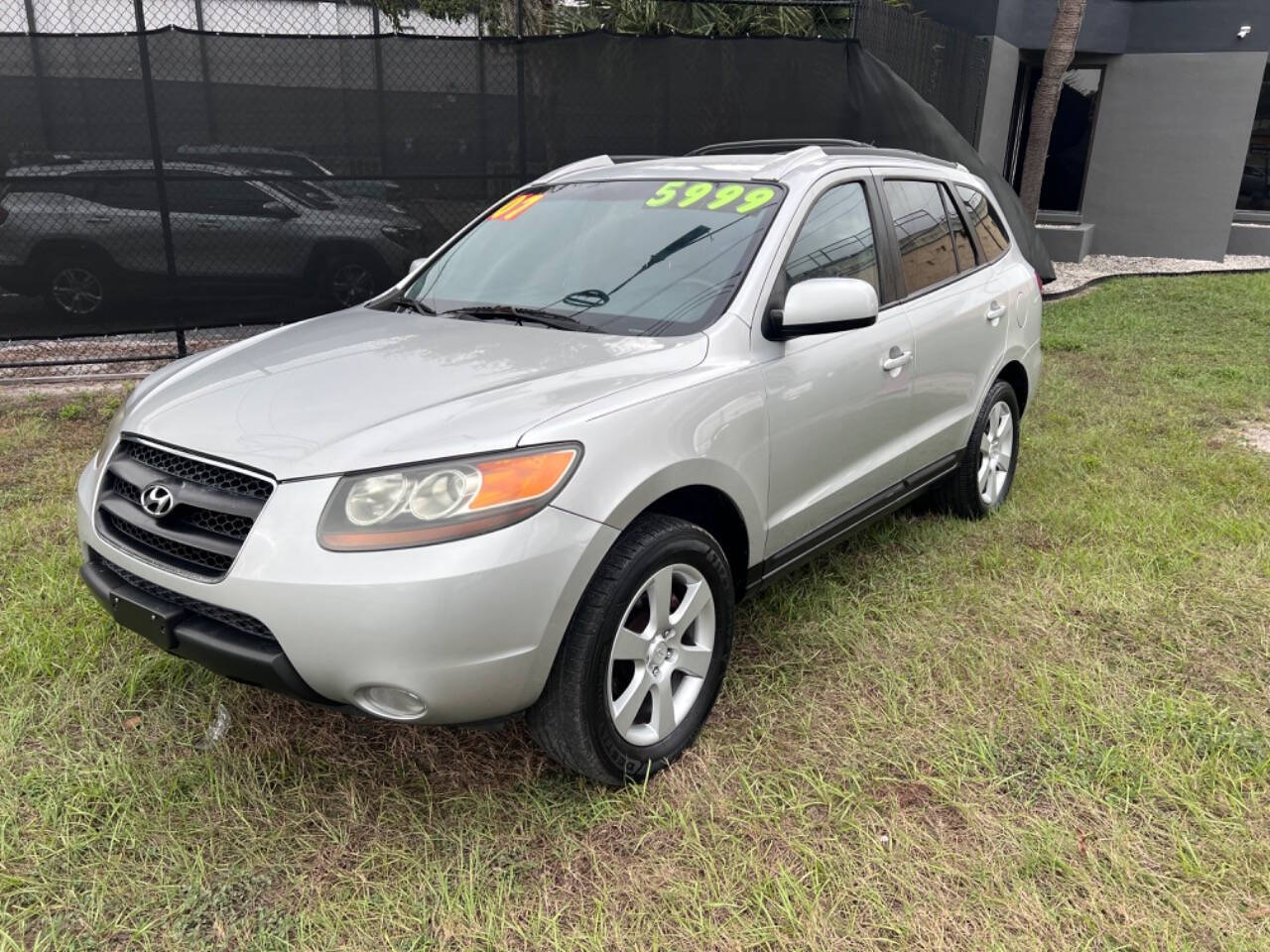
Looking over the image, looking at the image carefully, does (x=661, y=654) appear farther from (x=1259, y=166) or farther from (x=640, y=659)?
(x=1259, y=166)

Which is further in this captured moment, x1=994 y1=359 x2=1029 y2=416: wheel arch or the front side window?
x1=994 y1=359 x2=1029 y2=416: wheel arch

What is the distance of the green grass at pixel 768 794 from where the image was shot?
2.23m

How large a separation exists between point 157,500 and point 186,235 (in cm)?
492

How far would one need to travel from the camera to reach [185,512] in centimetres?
241

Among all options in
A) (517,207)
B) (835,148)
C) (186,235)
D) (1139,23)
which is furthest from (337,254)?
(1139,23)

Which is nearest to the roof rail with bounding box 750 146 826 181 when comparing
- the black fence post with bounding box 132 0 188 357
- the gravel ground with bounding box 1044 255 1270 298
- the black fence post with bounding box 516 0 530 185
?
the black fence post with bounding box 516 0 530 185

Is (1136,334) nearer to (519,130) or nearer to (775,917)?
(519,130)

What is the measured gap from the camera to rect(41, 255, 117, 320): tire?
21.0 ft

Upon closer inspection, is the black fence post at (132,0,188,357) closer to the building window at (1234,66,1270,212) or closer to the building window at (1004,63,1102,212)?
the building window at (1004,63,1102,212)

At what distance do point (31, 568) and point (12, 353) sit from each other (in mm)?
4541

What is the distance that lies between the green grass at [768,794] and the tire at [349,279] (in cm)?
348

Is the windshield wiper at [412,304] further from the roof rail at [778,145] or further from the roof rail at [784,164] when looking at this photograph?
the roof rail at [778,145]

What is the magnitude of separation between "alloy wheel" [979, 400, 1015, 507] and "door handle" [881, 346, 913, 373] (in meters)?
0.97

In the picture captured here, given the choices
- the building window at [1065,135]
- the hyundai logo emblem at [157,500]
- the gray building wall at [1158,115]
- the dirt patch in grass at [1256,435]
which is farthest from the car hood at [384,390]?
the building window at [1065,135]
